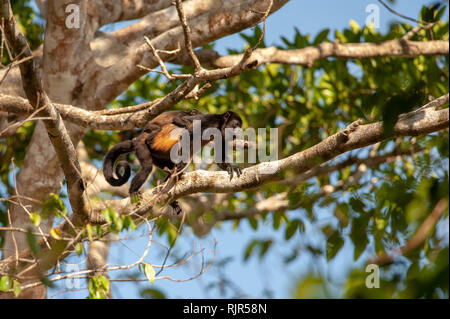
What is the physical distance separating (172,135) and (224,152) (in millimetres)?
512

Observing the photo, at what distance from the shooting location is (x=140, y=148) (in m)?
4.55

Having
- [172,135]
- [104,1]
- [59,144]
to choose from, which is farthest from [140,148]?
[104,1]

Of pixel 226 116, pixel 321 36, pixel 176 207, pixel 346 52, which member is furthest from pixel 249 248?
pixel 321 36

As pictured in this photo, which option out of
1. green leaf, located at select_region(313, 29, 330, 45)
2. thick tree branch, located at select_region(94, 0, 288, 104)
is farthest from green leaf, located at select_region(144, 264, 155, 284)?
green leaf, located at select_region(313, 29, 330, 45)

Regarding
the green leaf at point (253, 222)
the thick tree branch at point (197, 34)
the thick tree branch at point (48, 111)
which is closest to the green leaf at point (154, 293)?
the thick tree branch at point (48, 111)

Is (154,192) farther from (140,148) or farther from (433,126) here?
(433,126)

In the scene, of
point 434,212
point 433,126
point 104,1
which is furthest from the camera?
point 104,1

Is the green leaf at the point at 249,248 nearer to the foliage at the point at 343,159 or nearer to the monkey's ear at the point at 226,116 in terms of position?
the foliage at the point at 343,159

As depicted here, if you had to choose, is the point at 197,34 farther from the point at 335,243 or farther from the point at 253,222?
the point at 335,243

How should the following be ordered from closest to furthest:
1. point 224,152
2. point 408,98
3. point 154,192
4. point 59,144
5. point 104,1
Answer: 1. point 408,98
2. point 59,144
3. point 154,192
4. point 224,152
5. point 104,1

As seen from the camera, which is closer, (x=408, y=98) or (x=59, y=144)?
(x=408, y=98)

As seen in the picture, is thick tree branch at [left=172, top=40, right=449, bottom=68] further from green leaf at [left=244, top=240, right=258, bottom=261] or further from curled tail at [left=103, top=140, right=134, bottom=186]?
green leaf at [left=244, top=240, right=258, bottom=261]

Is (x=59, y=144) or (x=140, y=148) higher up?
(x=140, y=148)

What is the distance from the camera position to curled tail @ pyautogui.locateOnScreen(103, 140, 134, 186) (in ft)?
14.5
